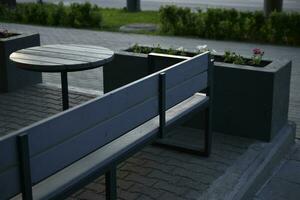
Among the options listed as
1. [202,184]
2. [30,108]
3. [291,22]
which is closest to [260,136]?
[202,184]

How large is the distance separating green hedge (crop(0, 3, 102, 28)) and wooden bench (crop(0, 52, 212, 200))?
9.73m

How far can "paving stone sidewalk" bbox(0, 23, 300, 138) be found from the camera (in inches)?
317

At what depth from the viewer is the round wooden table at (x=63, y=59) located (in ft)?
15.0

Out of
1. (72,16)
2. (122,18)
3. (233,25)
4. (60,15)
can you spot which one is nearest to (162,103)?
(233,25)

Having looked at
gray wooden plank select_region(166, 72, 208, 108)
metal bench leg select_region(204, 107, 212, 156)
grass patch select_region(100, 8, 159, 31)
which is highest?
gray wooden plank select_region(166, 72, 208, 108)

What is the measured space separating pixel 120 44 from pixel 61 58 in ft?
21.0

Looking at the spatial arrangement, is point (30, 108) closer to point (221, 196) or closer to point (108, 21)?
point (221, 196)

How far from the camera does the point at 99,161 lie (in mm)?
3307

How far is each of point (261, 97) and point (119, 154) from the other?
6.70ft

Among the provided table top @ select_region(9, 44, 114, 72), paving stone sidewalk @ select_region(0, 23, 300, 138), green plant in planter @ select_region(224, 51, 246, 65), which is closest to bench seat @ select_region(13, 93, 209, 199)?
table top @ select_region(9, 44, 114, 72)

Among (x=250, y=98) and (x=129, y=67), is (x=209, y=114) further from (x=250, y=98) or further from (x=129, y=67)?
(x=129, y=67)

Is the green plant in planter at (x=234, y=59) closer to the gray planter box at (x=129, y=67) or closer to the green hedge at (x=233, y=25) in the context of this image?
the gray planter box at (x=129, y=67)

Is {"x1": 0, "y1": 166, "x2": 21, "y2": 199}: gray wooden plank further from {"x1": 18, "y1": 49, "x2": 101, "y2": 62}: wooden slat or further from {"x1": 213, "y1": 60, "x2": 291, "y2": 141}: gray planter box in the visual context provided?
{"x1": 213, "y1": 60, "x2": 291, "y2": 141}: gray planter box

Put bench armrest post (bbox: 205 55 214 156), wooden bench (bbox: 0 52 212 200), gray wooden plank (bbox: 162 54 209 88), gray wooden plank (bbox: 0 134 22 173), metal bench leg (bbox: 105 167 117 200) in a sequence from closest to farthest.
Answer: gray wooden plank (bbox: 0 134 22 173)
wooden bench (bbox: 0 52 212 200)
metal bench leg (bbox: 105 167 117 200)
gray wooden plank (bbox: 162 54 209 88)
bench armrest post (bbox: 205 55 214 156)
